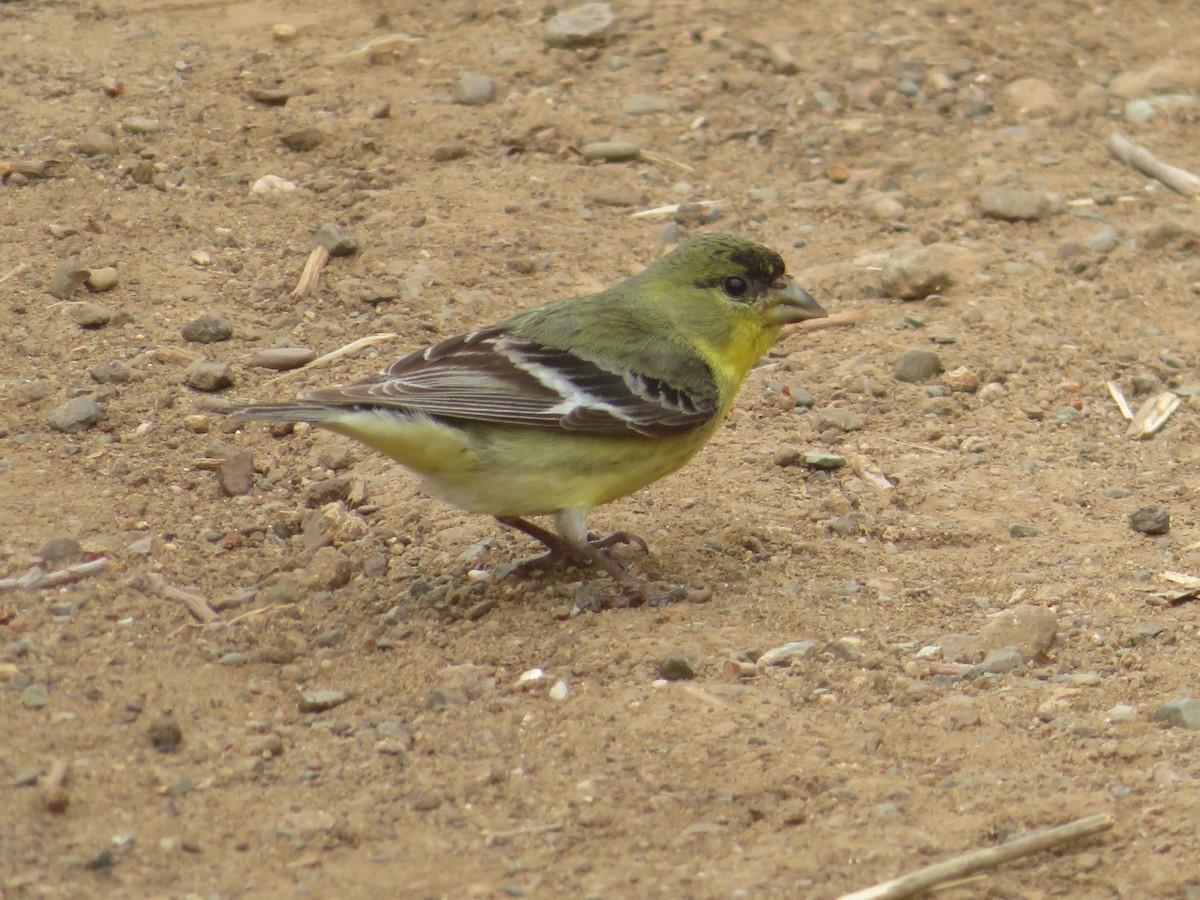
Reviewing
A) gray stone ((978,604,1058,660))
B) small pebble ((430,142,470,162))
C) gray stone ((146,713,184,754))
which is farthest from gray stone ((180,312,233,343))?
gray stone ((978,604,1058,660))

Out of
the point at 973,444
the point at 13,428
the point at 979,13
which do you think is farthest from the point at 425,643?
the point at 979,13

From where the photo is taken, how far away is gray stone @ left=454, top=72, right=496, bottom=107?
935 cm

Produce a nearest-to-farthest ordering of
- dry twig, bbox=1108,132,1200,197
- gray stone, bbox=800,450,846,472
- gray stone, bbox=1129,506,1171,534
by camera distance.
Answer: gray stone, bbox=1129,506,1171,534 < gray stone, bbox=800,450,846,472 < dry twig, bbox=1108,132,1200,197

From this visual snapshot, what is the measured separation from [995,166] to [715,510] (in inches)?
156

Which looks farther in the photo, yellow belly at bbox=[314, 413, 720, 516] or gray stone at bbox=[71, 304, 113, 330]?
gray stone at bbox=[71, 304, 113, 330]

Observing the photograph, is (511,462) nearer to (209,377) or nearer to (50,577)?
(50,577)

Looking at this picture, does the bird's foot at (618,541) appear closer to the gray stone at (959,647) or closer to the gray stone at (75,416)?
the gray stone at (959,647)

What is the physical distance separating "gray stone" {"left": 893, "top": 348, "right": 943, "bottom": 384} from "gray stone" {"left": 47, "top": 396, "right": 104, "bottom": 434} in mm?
3641

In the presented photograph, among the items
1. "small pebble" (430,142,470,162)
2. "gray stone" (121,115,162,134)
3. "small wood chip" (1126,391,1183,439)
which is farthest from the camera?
"small pebble" (430,142,470,162)

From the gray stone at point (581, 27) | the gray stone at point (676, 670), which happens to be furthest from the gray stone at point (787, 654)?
the gray stone at point (581, 27)

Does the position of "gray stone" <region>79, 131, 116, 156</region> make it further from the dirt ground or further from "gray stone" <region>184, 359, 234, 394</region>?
"gray stone" <region>184, 359, 234, 394</region>

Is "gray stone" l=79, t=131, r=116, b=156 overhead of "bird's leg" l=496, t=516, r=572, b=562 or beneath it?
overhead

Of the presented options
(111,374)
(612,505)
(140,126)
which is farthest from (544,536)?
(140,126)

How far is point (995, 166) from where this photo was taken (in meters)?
9.23
